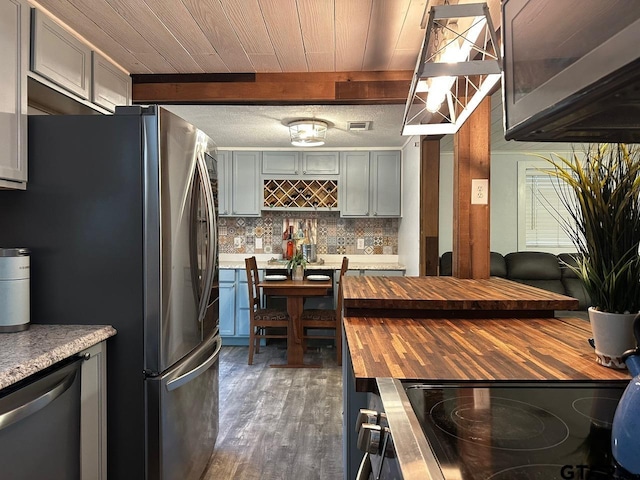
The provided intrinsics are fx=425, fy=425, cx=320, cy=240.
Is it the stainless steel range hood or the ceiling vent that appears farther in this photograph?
the ceiling vent

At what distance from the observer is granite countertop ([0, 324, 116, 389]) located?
48.7 inches

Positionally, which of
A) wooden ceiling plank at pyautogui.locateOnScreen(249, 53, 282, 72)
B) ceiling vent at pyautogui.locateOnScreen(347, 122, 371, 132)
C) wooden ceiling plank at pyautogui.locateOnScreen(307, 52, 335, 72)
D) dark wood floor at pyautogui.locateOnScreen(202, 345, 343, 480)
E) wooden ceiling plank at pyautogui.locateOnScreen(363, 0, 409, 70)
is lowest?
dark wood floor at pyautogui.locateOnScreen(202, 345, 343, 480)

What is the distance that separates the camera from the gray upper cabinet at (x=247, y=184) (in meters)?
5.12

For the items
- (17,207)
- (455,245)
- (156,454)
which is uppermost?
(17,207)

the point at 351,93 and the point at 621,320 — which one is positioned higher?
the point at 351,93

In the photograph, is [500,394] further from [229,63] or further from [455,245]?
[229,63]

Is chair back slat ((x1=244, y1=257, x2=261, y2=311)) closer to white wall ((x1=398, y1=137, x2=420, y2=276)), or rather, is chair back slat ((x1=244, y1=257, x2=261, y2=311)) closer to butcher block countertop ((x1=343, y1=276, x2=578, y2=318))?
white wall ((x1=398, y1=137, x2=420, y2=276))

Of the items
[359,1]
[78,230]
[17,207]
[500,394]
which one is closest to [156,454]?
[78,230]

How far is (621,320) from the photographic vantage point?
1.01 meters

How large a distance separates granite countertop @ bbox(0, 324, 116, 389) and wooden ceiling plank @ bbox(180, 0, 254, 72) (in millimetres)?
1413

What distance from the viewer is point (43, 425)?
4.47 ft

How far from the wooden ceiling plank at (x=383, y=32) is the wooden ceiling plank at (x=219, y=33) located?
674 mm

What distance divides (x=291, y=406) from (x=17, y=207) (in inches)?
85.1

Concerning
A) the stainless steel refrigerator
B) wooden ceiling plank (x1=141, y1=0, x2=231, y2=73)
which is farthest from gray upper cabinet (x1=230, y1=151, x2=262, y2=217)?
the stainless steel refrigerator
